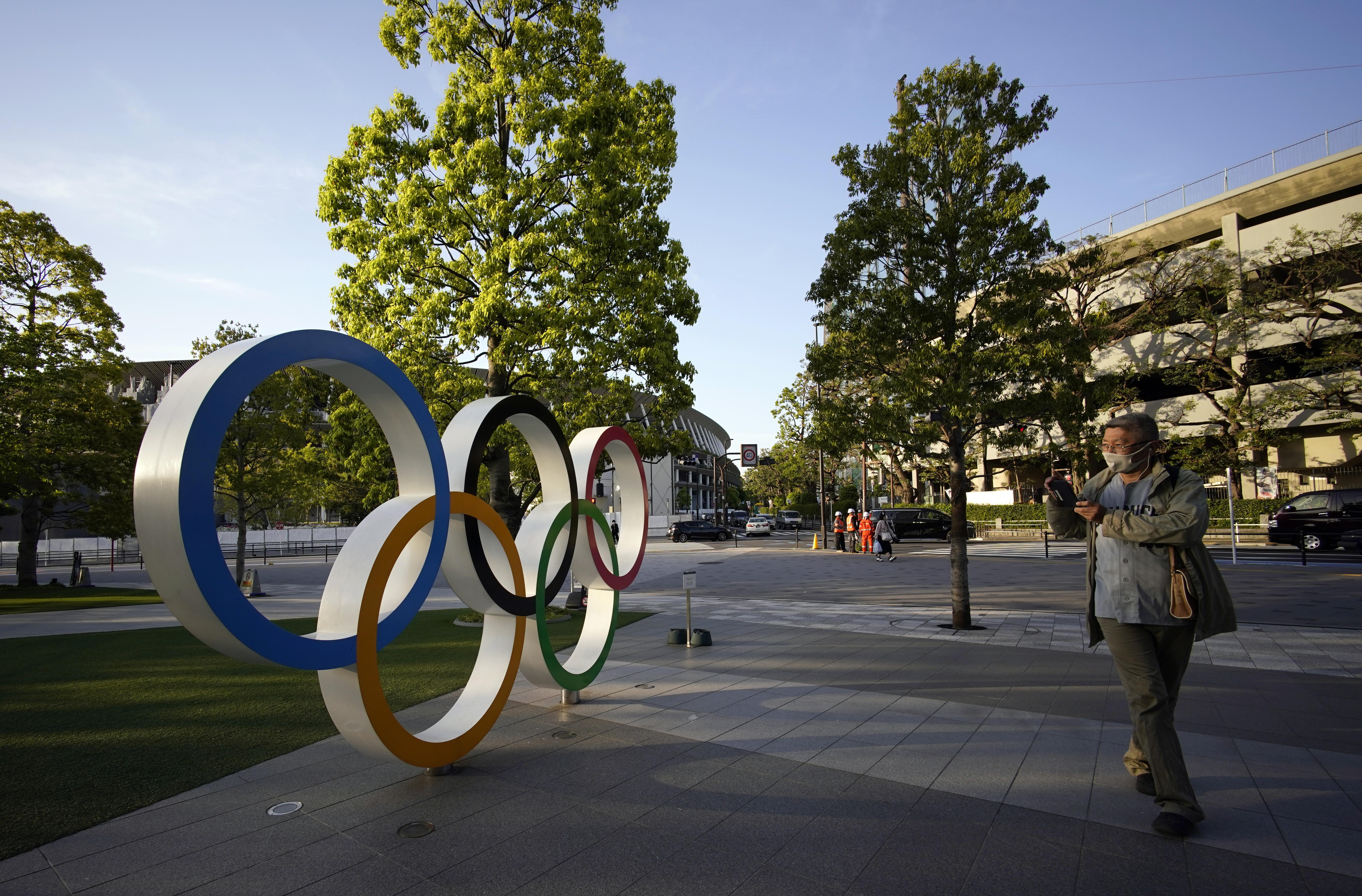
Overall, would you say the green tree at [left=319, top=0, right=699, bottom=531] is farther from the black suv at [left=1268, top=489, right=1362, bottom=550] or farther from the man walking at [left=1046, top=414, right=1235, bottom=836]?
the black suv at [left=1268, top=489, right=1362, bottom=550]

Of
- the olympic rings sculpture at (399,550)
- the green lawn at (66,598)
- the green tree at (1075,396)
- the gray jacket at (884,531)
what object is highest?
the green tree at (1075,396)

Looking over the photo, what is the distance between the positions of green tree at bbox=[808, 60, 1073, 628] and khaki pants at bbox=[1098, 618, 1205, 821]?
6.40m

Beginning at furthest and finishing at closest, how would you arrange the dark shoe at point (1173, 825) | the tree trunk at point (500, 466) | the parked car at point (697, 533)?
1. the parked car at point (697, 533)
2. the tree trunk at point (500, 466)
3. the dark shoe at point (1173, 825)

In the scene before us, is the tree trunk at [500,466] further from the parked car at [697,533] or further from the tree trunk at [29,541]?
the parked car at [697,533]

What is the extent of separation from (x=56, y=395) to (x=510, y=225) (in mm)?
14688

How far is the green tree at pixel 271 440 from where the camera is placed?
18766 mm

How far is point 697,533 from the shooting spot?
4503 cm

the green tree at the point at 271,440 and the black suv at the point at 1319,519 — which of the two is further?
the black suv at the point at 1319,519

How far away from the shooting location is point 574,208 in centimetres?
1149

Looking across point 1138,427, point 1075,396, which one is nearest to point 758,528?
point 1075,396

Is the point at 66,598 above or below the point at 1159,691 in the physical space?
below

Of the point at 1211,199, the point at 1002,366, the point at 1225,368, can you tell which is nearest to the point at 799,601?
the point at 1002,366

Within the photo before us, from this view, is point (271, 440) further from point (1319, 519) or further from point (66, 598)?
point (1319, 519)

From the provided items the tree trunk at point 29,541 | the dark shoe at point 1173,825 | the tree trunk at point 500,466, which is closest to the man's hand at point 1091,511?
the dark shoe at point 1173,825
